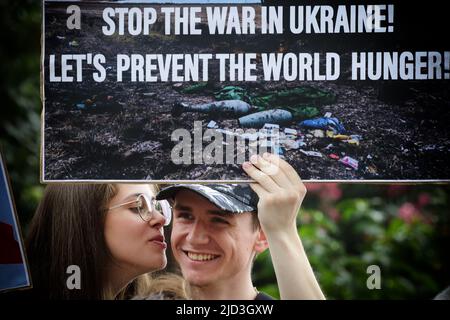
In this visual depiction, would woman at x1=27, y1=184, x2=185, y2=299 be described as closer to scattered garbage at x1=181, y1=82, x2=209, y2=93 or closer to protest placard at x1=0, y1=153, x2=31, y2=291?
protest placard at x1=0, y1=153, x2=31, y2=291

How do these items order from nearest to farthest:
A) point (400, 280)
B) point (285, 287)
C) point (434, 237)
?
point (285, 287) < point (400, 280) < point (434, 237)

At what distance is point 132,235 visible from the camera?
2.60 metres

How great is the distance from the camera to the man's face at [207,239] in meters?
2.55

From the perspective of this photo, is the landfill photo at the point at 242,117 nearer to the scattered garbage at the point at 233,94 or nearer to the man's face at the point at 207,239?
the scattered garbage at the point at 233,94

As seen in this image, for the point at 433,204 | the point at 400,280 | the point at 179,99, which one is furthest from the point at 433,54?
the point at 433,204

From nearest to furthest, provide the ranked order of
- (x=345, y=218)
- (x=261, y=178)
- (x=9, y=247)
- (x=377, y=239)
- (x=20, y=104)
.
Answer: (x=261, y=178) < (x=9, y=247) < (x=377, y=239) < (x=345, y=218) < (x=20, y=104)

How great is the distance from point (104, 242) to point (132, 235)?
12 cm

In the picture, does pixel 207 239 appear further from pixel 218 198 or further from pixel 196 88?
pixel 196 88

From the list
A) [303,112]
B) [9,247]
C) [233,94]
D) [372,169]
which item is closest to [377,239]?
[372,169]

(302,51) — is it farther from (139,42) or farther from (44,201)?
(44,201)

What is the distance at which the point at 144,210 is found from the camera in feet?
8.51

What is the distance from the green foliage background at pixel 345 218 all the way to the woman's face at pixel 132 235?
1803 millimetres

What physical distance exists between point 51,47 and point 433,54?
1529 millimetres

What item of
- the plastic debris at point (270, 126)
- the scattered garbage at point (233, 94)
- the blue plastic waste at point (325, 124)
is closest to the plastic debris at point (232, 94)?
the scattered garbage at point (233, 94)
